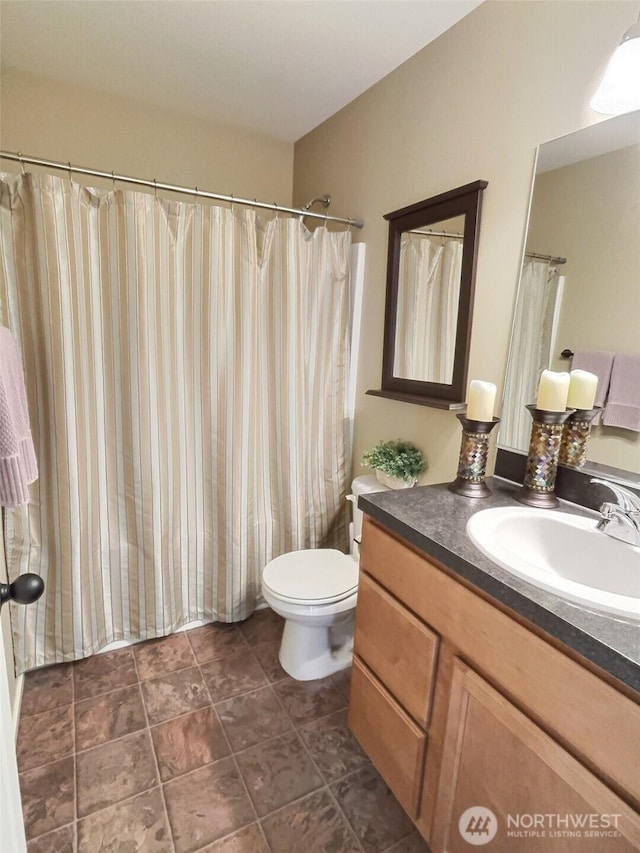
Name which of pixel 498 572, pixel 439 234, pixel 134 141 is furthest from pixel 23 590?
pixel 134 141

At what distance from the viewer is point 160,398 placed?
1746 mm

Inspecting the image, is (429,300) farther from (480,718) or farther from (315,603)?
(480,718)

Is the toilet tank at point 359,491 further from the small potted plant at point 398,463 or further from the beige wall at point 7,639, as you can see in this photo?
the beige wall at point 7,639

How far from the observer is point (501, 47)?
1.35m

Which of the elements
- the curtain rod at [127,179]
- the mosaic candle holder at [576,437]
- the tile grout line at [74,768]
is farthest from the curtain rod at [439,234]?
the tile grout line at [74,768]

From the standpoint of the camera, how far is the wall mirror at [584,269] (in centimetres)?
110

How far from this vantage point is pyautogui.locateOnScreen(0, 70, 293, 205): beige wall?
1879mm

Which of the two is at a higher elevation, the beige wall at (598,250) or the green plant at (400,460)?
the beige wall at (598,250)

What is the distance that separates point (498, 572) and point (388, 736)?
64cm

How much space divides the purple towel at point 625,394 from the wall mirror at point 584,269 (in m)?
0.02

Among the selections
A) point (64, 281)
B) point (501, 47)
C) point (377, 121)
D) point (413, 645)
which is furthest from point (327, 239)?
point (413, 645)

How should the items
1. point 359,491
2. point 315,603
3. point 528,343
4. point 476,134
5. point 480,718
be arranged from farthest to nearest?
point 359,491, point 315,603, point 476,134, point 528,343, point 480,718

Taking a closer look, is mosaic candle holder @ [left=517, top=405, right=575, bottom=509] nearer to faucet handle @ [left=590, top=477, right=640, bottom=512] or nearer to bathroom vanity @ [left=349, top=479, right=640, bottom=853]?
bathroom vanity @ [left=349, top=479, right=640, bottom=853]

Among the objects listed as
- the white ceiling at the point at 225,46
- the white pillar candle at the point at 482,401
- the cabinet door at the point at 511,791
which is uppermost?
the white ceiling at the point at 225,46
